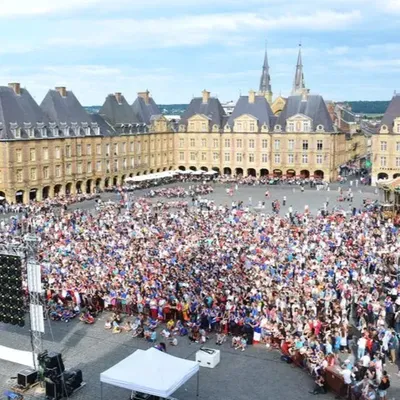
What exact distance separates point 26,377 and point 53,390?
1260mm

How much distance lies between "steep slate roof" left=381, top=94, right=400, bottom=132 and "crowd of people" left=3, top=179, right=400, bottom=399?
34159mm

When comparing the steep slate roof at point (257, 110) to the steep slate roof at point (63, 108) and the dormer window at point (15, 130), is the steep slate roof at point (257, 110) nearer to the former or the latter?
the steep slate roof at point (63, 108)

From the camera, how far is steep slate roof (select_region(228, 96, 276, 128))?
78113 millimetres

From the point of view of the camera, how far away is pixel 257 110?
7869 centimetres

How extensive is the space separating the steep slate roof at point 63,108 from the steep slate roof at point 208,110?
17.7 m

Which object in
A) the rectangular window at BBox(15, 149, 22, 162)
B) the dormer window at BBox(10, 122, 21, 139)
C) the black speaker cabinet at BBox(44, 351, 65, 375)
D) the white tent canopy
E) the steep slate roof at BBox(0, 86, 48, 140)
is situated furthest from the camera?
the rectangular window at BBox(15, 149, 22, 162)

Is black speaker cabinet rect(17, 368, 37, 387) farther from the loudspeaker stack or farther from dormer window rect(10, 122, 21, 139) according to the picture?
dormer window rect(10, 122, 21, 139)

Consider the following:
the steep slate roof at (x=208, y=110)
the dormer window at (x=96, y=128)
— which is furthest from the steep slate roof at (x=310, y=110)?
the dormer window at (x=96, y=128)

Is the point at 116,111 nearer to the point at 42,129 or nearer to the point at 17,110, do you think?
the point at 42,129

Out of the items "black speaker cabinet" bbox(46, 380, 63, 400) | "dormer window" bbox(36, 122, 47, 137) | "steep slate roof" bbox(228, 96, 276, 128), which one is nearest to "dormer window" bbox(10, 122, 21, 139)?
"dormer window" bbox(36, 122, 47, 137)

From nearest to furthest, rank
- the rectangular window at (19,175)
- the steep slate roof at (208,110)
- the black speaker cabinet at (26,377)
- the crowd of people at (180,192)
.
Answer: the black speaker cabinet at (26,377) < the rectangular window at (19,175) < the crowd of people at (180,192) < the steep slate roof at (208,110)

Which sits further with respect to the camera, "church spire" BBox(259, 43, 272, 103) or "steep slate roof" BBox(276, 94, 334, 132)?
"church spire" BBox(259, 43, 272, 103)

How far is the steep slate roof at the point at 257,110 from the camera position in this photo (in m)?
78.1

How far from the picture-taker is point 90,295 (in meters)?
25.2
